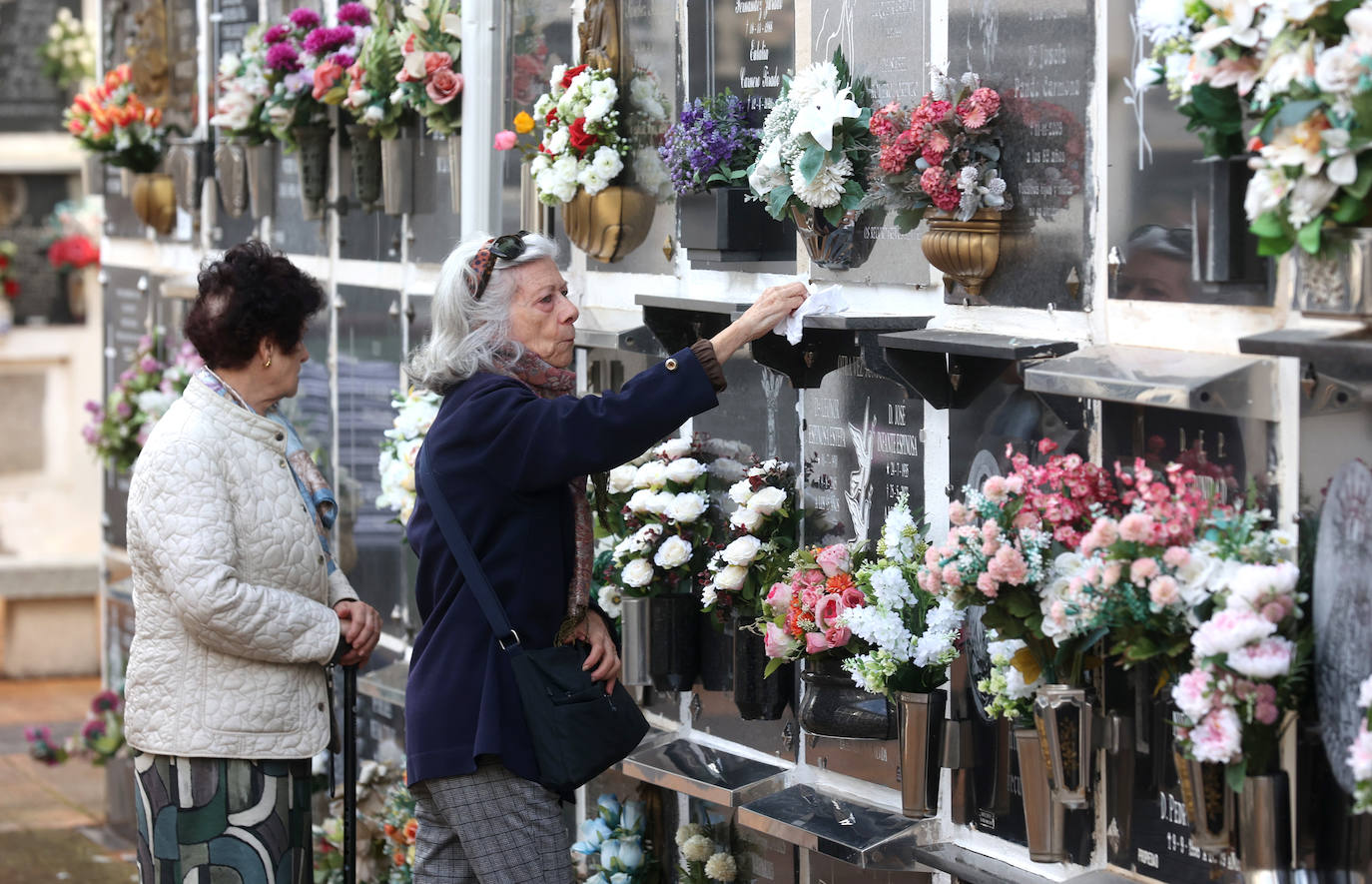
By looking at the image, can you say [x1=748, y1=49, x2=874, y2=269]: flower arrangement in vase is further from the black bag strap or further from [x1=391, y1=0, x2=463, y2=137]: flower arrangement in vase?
[x1=391, y1=0, x2=463, y2=137]: flower arrangement in vase

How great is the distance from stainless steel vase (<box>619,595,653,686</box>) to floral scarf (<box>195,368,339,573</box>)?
67 centimetres

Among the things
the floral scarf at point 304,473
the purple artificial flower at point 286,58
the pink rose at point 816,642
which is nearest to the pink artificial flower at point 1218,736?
the pink rose at point 816,642

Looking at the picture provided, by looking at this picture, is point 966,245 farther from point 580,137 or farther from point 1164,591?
point 580,137

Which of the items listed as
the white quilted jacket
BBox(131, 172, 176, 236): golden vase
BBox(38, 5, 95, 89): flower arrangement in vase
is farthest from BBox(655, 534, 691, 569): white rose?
BBox(38, 5, 95, 89): flower arrangement in vase

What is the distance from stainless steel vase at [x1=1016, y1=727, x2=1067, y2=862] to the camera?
3.10 metres

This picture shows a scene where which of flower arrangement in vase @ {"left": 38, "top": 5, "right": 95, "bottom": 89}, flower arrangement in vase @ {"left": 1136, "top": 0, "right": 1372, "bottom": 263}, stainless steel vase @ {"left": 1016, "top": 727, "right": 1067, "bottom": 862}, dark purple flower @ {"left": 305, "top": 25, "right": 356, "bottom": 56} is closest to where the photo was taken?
flower arrangement in vase @ {"left": 1136, "top": 0, "right": 1372, "bottom": 263}

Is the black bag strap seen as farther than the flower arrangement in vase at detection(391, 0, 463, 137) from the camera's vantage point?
No

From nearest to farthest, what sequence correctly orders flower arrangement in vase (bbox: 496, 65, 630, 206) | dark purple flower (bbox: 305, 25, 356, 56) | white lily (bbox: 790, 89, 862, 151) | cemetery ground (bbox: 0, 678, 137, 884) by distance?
white lily (bbox: 790, 89, 862, 151)
flower arrangement in vase (bbox: 496, 65, 630, 206)
dark purple flower (bbox: 305, 25, 356, 56)
cemetery ground (bbox: 0, 678, 137, 884)

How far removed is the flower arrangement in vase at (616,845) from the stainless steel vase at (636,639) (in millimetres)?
522

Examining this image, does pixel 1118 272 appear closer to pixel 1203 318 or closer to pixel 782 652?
pixel 1203 318

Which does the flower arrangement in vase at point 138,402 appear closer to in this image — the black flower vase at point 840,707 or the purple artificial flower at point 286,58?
the purple artificial flower at point 286,58

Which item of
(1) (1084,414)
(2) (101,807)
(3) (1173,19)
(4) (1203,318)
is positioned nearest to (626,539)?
(1) (1084,414)

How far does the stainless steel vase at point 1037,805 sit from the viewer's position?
10.2 feet

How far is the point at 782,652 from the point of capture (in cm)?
364
